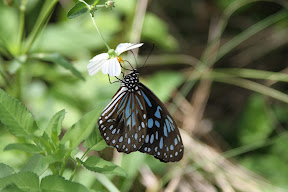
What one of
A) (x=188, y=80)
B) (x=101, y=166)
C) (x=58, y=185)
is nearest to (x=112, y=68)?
(x=101, y=166)

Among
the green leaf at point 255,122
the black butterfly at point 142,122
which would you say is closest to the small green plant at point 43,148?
the black butterfly at point 142,122

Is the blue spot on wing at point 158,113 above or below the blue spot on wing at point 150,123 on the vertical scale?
above

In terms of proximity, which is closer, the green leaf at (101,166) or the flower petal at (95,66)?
the green leaf at (101,166)

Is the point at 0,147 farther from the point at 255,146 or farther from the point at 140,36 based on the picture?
the point at 255,146

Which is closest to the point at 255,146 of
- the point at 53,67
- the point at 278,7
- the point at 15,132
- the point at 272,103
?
the point at 272,103

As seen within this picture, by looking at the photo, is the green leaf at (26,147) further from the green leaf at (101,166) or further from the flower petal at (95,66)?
the flower petal at (95,66)

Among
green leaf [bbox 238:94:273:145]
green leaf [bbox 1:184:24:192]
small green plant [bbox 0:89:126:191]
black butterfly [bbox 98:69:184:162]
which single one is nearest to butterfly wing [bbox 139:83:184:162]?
black butterfly [bbox 98:69:184:162]

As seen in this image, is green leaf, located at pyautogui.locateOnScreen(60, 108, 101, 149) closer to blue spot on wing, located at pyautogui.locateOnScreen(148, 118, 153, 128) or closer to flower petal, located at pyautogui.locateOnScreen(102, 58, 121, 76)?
flower petal, located at pyautogui.locateOnScreen(102, 58, 121, 76)
